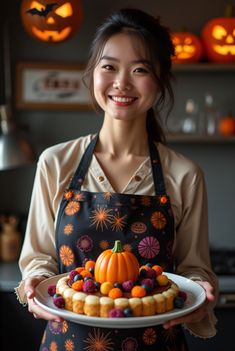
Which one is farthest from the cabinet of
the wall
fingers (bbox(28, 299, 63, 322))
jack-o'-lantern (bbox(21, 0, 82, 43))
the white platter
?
fingers (bbox(28, 299, 63, 322))

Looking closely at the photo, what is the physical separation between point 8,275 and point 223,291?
1.06m

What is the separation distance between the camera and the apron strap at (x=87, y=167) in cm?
167

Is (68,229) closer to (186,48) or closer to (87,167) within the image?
(87,167)

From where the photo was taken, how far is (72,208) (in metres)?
1.62

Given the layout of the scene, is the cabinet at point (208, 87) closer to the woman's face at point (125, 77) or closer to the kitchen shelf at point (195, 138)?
the kitchen shelf at point (195, 138)

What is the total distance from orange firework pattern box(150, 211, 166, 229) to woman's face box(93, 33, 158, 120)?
10.9 inches

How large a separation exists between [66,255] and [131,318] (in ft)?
1.27

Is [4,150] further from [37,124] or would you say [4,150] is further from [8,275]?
[8,275]

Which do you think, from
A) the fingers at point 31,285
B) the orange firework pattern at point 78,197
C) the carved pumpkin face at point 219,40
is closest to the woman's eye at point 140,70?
the orange firework pattern at point 78,197

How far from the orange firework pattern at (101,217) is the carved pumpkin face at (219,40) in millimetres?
1573

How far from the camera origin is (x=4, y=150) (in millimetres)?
3121

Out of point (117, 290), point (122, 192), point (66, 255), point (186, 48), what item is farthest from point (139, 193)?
point (186, 48)

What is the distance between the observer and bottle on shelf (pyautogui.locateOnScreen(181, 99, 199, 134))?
130 inches

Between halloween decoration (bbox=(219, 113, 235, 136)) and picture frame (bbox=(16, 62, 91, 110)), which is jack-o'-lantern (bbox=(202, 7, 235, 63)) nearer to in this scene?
halloween decoration (bbox=(219, 113, 235, 136))
